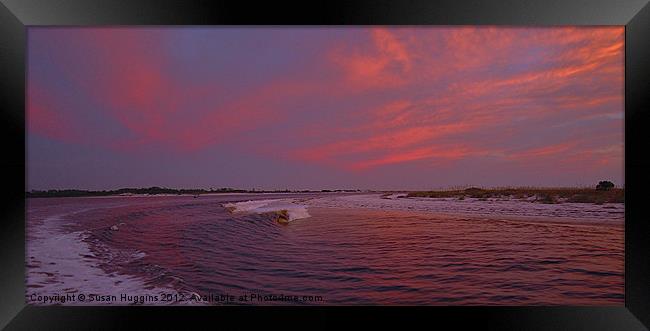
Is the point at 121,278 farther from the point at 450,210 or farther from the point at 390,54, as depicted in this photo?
the point at 450,210

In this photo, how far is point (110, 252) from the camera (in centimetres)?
308

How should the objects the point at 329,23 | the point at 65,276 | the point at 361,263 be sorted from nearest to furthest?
the point at 329,23
the point at 65,276
the point at 361,263

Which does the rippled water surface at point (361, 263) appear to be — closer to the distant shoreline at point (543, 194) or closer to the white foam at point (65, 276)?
the white foam at point (65, 276)

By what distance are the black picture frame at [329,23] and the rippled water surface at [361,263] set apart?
0.10m

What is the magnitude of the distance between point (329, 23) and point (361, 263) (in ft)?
7.33

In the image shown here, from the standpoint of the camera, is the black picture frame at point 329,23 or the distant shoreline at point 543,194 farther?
the distant shoreline at point 543,194

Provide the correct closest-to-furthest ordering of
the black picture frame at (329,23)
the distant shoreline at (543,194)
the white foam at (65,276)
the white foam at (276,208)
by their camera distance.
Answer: the black picture frame at (329,23) < the white foam at (65,276) < the distant shoreline at (543,194) < the white foam at (276,208)

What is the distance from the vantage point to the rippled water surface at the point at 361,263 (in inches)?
102

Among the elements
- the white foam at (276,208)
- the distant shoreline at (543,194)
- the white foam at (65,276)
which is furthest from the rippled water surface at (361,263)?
the white foam at (276,208)

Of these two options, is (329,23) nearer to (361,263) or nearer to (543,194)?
(361,263)

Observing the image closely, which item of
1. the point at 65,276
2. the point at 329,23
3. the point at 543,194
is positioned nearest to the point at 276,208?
the point at 65,276

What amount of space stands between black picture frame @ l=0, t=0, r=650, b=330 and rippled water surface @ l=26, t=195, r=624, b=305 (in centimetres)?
10

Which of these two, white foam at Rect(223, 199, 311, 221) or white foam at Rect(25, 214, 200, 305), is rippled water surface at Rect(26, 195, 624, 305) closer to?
white foam at Rect(25, 214, 200, 305)

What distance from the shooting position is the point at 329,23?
7.63ft
